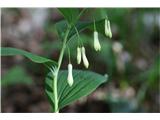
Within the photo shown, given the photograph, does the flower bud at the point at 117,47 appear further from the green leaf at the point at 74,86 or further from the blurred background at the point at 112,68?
the green leaf at the point at 74,86

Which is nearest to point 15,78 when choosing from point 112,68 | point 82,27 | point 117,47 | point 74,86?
point 112,68

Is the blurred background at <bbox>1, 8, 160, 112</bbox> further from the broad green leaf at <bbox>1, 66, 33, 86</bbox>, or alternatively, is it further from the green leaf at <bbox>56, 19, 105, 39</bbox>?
the green leaf at <bbox>56, 19, 105, 39</bbox>

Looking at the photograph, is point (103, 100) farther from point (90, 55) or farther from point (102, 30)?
point (102, 30)

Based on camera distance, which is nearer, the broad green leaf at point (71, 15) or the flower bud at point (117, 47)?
the broad green leaf at point (71, 15)

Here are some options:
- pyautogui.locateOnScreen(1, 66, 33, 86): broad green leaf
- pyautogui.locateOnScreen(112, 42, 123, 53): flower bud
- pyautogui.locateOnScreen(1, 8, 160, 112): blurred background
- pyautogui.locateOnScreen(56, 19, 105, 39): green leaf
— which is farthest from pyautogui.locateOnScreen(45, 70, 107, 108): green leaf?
pyautogui.locateOnScreen(112, 42, 123, 53): flower bud

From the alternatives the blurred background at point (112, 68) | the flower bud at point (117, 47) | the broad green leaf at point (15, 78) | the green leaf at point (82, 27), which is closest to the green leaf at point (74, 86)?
the green leaf at point (82, 27)

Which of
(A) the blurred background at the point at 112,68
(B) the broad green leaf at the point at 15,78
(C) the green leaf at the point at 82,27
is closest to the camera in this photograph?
(C) the green leaf at the point at 82,27

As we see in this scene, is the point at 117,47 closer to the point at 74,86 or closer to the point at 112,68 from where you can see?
the point at 112,68

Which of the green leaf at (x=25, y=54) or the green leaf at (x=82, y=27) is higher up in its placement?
the green leaf at (x=82, y=27)

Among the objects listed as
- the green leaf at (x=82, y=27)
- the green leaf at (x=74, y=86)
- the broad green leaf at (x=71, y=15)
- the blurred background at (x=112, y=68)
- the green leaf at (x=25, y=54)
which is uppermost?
the broad green leaf at (x=71, y=15)

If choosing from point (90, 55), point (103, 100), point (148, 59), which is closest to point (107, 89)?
point (103, 100)
